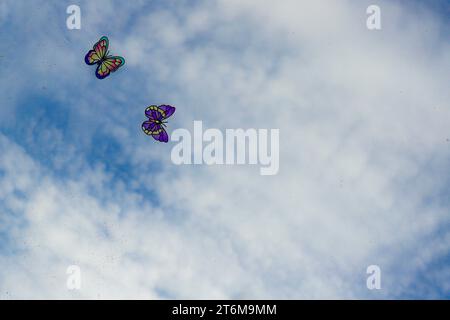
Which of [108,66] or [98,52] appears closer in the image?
[98,52]

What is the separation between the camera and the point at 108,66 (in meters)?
9.16

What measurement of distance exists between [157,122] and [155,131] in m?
0.19

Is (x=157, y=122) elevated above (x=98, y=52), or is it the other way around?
(x=98, y=52)

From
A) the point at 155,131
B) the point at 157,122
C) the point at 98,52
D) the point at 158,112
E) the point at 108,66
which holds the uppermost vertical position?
the point at 98,52

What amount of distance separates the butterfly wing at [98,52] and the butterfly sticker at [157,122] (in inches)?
58.4

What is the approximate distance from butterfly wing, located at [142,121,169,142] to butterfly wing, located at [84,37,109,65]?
1.66m

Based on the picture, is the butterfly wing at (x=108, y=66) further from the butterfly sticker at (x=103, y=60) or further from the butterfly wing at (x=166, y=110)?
the butterfly wing at (x=166, y=110)

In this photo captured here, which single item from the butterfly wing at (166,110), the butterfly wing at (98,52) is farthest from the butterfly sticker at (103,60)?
the butterfly wing at (166,110)

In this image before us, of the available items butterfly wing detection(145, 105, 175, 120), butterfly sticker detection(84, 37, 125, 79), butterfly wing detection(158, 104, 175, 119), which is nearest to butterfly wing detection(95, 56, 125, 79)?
butterfly sticker detection(84, 37, 125, 79)

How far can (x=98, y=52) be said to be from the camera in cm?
901

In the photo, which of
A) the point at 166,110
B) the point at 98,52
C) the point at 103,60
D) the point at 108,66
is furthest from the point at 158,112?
the point at 98,52

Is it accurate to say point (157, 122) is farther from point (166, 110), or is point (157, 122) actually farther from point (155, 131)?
point (166, 110)
